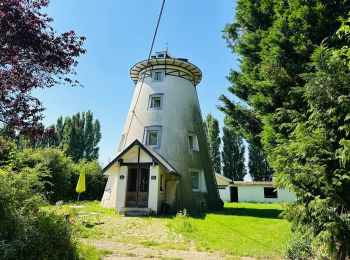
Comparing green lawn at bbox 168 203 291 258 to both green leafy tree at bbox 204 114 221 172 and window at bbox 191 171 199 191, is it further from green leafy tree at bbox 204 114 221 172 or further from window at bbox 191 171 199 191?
green leafy tree at bbox 204 114 221 172

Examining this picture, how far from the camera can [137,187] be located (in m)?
18.4

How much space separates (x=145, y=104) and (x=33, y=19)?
15.2 meters

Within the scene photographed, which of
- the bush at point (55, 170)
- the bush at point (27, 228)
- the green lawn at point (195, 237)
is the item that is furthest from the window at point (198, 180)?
the bush at point (27, 228)

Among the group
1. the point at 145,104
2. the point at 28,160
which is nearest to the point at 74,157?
the point at 28,160

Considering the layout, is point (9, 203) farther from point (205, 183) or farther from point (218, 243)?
point (205, 183)

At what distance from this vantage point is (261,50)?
425 inches

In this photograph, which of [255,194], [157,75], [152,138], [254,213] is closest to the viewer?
[254,213]

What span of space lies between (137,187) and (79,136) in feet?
112

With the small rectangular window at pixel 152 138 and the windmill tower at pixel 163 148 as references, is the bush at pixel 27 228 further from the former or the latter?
the small rectangular window at pixel 152 138

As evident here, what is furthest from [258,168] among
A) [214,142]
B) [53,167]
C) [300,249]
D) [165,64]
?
[300,249]

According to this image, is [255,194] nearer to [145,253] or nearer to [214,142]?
[214,142]

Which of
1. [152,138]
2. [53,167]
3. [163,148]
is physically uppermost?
[152,138]

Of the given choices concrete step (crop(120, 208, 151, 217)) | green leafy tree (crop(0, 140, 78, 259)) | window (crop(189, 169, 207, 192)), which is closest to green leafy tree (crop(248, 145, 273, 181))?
window (crop(189, 169, 207, 192))

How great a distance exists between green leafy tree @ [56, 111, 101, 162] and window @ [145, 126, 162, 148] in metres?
30.9
